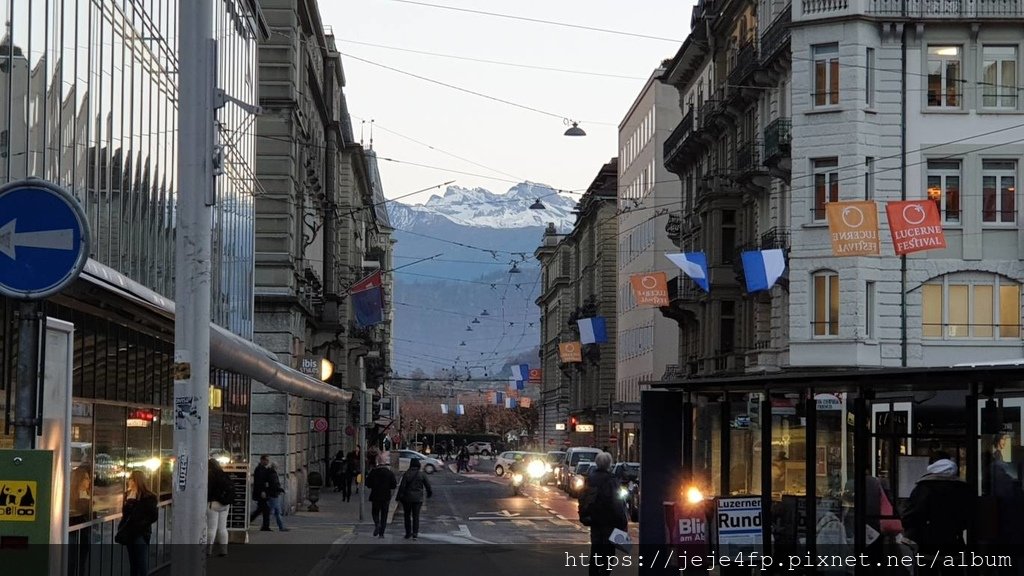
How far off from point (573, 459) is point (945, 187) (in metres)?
22.4

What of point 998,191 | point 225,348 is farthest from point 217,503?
point 998,191

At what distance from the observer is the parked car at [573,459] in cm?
6172

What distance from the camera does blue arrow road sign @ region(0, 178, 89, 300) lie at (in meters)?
8.52

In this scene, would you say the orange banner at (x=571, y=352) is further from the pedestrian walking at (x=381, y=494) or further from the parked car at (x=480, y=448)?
the pedestrian walking at (x=381, y=494)

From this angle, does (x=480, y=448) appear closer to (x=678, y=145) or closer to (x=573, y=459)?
(x=678, y=145)

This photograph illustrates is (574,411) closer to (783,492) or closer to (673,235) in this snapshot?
(673,235)

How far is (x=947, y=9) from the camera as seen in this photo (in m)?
45.9

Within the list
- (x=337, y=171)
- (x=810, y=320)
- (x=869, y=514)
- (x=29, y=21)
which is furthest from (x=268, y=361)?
(x=337, y=171)

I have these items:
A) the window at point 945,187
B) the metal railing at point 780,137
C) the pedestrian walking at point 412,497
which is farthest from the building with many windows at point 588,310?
the pedestrian walking at point 412,497

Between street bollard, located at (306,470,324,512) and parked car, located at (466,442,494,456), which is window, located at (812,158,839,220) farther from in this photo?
parked car, located at (466,442,494,456)

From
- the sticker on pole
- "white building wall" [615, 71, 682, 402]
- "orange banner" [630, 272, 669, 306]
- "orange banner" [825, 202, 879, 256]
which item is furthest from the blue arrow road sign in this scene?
"white building wall" [615, 71, 682, 402]

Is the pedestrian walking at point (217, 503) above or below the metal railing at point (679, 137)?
below

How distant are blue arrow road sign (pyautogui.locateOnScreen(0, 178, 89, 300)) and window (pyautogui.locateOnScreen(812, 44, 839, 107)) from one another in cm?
4014

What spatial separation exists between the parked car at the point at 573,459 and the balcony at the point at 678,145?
12.8 metres
